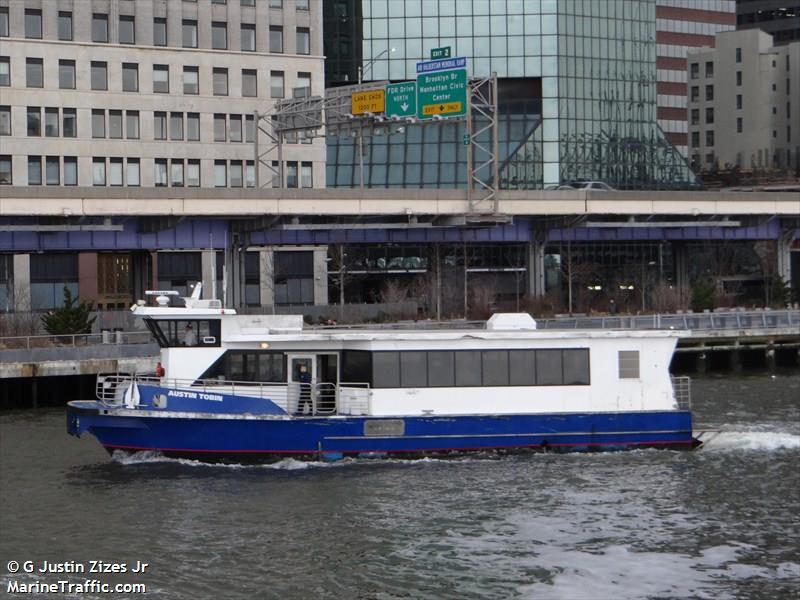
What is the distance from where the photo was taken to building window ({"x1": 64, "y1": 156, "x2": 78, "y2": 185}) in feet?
298

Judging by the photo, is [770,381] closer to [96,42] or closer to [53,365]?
[53,365]

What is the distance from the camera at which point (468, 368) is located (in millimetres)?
40625

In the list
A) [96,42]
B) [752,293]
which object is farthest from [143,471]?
[752,293]

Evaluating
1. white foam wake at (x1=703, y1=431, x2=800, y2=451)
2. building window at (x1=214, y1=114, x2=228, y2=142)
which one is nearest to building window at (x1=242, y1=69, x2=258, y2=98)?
building window at (x1=214, y1=114, x2=228, y2=142)

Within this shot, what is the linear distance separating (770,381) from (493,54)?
6190cm

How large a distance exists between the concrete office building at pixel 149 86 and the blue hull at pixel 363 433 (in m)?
53.8

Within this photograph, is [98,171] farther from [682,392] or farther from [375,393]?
[375,393]

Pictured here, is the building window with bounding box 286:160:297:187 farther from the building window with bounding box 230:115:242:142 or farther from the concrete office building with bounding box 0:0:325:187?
the building window with bounding box 230:115:242:142

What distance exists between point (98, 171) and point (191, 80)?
9100mm

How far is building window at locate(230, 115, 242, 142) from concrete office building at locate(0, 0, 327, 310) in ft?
0.33

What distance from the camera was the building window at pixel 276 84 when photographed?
96.8 metres

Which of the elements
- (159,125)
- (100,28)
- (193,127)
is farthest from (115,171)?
(100,28)

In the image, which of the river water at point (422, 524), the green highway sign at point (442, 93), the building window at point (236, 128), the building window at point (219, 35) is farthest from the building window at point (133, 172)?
the river water at point (422, 524)

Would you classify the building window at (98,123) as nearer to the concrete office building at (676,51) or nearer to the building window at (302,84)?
the building window at (302,84)
